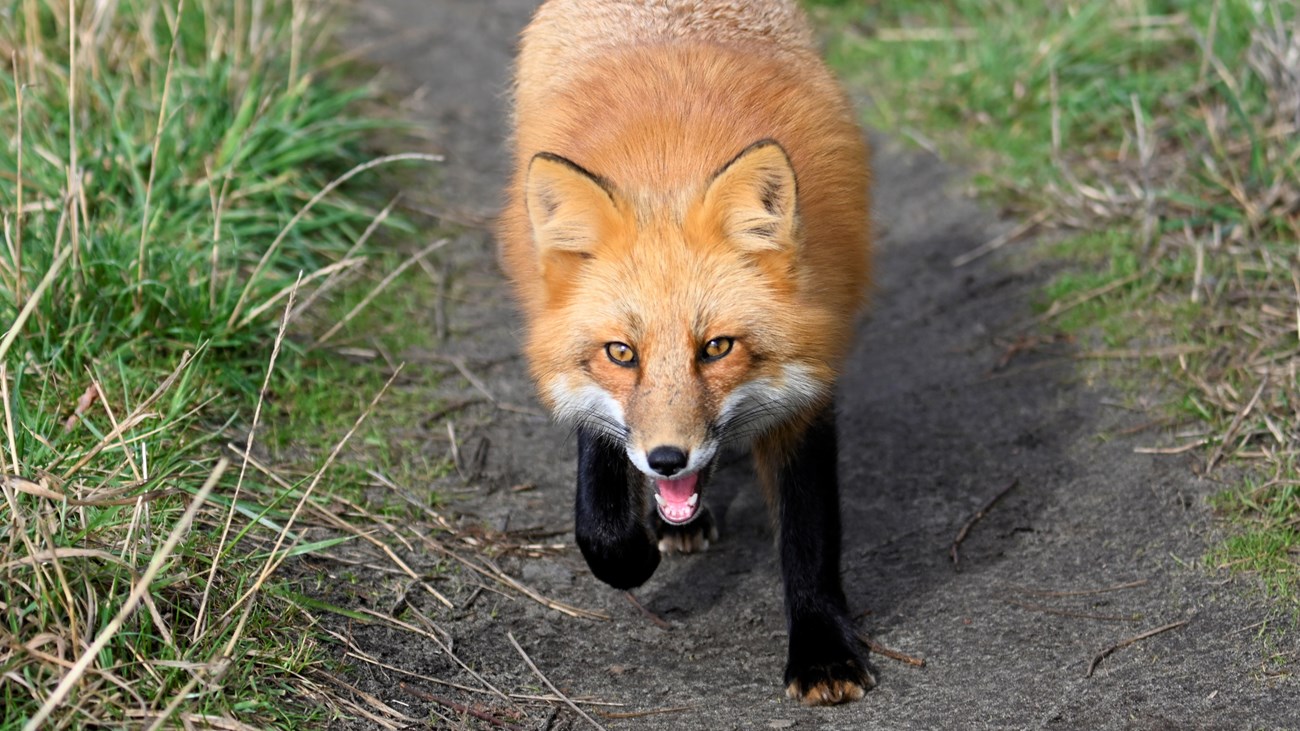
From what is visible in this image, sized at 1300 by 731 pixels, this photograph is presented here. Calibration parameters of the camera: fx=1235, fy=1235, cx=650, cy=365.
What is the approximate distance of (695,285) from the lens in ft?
11.6

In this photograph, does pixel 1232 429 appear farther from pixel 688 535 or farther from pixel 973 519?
pixel 688 535

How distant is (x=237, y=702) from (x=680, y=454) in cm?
137

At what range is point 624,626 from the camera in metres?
4.31

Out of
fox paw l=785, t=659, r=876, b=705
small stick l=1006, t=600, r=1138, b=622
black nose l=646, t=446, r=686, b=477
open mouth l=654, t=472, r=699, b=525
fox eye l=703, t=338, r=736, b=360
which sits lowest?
small stick l=1006, t=600, r=1138, b=622

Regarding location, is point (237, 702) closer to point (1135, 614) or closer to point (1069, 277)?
point (1135, 614)

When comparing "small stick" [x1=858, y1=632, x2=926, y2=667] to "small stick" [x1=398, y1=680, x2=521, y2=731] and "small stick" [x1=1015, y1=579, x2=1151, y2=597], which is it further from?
"small stick" [x1=398, y1=680, x2=521, y2=731]

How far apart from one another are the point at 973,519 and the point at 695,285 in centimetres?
187

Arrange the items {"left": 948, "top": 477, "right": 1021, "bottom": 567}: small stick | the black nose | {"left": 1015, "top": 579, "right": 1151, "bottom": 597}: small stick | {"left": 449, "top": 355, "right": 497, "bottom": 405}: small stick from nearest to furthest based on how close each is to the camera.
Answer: the black nose → {"left": 1015, "top": 579, "right": 1151, "bottom": 597}: small stick → {"left": 948, "top": 477, "right": 1021, "bottom": 567}: small stick → {"left": 449, "top": 355, "right": 497, "bottom": 405}: small stick

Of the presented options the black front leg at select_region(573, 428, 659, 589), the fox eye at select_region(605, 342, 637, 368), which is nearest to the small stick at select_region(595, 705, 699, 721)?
the black front leg at select_region(573, 428, 659, 589)

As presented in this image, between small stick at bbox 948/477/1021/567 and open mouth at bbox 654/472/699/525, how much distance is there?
129 centimetres

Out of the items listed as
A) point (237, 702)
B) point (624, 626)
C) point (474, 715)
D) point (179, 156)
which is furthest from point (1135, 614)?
point (179, 156)

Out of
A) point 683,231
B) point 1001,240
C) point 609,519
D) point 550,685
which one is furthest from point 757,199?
point 1001,240

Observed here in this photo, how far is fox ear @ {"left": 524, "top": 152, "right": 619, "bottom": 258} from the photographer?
3.49 metres

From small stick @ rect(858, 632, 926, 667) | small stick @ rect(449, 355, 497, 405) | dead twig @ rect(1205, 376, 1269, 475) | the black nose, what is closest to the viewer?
the black nose
